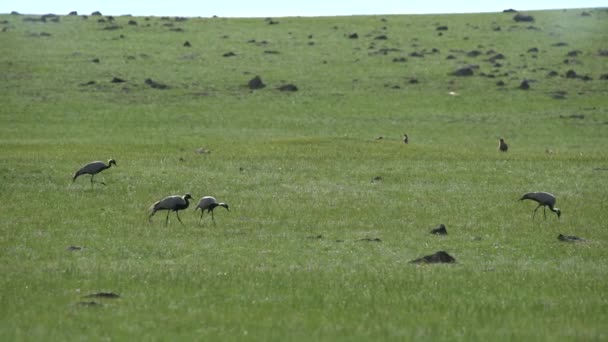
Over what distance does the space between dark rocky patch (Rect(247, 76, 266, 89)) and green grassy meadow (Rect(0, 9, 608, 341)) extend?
3.07 ft

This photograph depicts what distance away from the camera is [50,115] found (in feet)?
199

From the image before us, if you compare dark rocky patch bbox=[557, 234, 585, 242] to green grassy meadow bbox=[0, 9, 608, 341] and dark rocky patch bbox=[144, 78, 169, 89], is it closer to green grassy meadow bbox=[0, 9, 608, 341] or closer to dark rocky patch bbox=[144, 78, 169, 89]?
green grassy meadow bbox=[0, 9, 608, 341]

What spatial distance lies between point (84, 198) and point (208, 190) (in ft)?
13.7

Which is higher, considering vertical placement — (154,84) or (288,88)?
(154,84)

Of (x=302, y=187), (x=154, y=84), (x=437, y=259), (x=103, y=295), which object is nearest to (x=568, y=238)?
(x=437, y=259)

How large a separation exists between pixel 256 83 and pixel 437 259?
171ft

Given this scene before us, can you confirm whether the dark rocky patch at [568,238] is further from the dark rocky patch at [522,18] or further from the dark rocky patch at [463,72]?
the dark rocky patch at [522,18]

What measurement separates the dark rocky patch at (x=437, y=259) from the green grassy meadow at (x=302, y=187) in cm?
40

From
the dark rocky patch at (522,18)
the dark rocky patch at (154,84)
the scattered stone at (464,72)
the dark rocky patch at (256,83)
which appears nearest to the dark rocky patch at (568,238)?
the dark rocky patch at (256,83)

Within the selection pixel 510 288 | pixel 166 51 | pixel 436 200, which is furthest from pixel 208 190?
pixel 166 51

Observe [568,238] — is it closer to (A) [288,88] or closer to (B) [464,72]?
(A) [288,88]

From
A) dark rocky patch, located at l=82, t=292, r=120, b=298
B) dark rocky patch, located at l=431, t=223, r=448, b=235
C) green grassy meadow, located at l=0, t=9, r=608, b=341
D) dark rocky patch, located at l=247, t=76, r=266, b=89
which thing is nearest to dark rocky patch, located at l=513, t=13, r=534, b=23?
green grassy meadow, located at l=0, t=9, r=608, b=341

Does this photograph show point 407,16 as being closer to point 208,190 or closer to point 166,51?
point 166,51

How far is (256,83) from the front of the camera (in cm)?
7250
